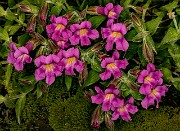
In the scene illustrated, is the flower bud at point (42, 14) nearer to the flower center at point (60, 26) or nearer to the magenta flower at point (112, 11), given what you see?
the flower center at point (60, 26)

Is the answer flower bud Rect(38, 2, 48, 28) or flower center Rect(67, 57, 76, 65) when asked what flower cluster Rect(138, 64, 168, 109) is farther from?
flower bud Rect(38, 2, 48, 28)

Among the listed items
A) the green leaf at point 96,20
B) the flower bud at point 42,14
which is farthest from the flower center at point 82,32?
the flower bud at point 42,14

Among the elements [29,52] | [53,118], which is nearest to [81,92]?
[53,118]

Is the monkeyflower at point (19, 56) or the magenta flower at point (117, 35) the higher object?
the magenta flower at point (117, 35)

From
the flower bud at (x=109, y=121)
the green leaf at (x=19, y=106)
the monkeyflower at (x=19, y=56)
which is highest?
the monkeyflower at (x=19, y=56)

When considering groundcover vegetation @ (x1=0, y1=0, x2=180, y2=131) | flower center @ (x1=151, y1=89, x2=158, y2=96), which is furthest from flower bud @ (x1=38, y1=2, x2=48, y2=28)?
flower center @ (x1=151, y1=89, x2=158, y2=96)
